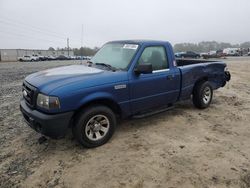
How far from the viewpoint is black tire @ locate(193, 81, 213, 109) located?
20.8 ft

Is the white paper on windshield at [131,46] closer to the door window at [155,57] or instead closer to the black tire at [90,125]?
the door window at [155,57]

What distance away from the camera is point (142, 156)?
3.94 metres

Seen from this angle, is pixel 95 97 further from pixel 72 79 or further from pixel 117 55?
pixel 117 55

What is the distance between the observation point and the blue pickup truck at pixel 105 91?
12.5 ft

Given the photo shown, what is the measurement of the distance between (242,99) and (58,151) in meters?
6.23

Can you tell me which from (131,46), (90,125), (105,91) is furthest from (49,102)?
(131,46)

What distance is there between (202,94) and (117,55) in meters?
2.70

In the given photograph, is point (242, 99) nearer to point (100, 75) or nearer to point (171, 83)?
point (171, 83)

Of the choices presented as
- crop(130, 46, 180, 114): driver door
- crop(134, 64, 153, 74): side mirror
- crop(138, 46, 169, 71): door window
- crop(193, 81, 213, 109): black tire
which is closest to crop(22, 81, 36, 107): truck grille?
crop(130, 46, 180, 114): driver door

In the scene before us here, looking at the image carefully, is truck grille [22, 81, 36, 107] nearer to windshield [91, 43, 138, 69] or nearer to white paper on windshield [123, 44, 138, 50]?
windshield [91, 43, 138, 69]

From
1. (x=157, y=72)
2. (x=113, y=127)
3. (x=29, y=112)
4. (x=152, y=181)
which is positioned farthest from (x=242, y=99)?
(x=29, y=112)

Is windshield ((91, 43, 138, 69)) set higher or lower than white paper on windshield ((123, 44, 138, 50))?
lower

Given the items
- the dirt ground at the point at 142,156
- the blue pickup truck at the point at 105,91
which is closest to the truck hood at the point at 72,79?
the blue pickup truck at the point at 105,91

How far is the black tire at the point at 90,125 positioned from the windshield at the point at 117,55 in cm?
104
